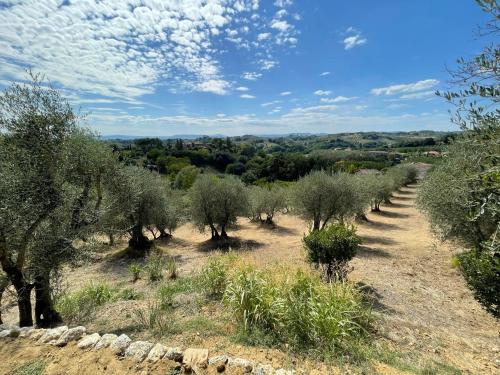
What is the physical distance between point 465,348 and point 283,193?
2222 cm

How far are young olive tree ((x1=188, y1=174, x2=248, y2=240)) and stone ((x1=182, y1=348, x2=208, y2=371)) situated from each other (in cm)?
1544

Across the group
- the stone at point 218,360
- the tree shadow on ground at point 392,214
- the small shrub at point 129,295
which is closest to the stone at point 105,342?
the stone at point 218,360

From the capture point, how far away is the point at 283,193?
92.2 feet

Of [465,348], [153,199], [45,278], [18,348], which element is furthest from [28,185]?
[153,199]

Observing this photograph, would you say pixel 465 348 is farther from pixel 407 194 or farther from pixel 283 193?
pixel 407 194

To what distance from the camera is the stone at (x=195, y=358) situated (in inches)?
161

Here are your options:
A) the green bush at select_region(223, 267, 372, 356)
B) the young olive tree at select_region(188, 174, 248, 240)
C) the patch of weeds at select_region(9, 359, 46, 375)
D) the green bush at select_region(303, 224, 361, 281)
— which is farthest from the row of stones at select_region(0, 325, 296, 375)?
the young olive tree at select_region(188, 174, 248, 240)

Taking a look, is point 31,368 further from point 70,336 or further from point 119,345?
point 119,345

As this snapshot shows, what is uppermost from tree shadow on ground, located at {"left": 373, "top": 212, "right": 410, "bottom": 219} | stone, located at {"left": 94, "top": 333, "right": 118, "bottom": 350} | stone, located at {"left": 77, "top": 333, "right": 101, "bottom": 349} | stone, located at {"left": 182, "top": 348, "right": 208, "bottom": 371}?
stone, located at {"left": 182, "top": 348, "right": 208, "bottom": 371}

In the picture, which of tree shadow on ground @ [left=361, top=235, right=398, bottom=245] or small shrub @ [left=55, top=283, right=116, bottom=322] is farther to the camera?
tree shadow on ground @ [left=361, top=235, right=398, bottom=245]

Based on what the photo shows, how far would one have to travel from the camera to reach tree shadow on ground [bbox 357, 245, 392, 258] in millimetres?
15819

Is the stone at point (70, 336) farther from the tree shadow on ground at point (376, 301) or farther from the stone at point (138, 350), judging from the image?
the tree shadow on ground at point (376, 301)

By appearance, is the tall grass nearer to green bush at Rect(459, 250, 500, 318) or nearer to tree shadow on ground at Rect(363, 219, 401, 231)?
green bush at Rect(459, 250, 500, 318)

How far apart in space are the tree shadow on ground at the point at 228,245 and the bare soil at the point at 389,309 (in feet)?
0.30
